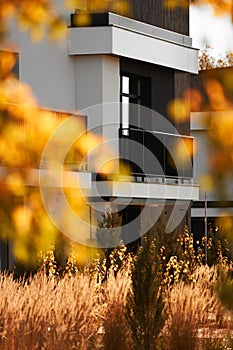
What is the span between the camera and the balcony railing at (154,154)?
23.1 metres

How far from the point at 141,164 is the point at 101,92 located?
2069mm

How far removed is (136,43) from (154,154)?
252 centimetres

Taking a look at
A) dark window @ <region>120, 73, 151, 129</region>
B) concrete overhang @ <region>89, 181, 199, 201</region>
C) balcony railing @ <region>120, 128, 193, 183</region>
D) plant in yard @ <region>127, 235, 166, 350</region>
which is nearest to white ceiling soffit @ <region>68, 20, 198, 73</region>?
dark window @ <region>120, 73, 151, 129</region>

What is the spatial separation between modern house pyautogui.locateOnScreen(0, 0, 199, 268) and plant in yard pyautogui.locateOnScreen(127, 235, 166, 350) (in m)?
8.15

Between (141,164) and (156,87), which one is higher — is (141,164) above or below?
below

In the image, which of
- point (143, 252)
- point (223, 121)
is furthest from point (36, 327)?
point (223, 121)

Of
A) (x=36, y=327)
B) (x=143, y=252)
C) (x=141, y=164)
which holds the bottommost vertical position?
(x=36, y=327)

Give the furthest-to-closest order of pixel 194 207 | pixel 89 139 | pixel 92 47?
1. pixel 194 207
2. pixel 92 47
3. pixel 89 139

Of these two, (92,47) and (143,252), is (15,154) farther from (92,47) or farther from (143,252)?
(92,47)

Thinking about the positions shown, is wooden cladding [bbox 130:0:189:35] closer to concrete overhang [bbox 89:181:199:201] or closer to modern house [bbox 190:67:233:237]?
concrete overhang [bbox 89:181:199:201]

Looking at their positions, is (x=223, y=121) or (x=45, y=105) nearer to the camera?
(x=223, y=121)

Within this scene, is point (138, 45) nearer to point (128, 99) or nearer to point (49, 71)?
point (128, 99)

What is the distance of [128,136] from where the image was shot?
23234 millimetres

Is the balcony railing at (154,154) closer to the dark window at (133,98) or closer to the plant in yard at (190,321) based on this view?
the dark window at (133,98)
